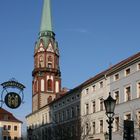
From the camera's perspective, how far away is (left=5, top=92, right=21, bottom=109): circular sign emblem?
2658 centimetres

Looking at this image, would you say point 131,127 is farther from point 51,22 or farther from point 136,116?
point 51,22

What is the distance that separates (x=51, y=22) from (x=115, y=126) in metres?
67.3

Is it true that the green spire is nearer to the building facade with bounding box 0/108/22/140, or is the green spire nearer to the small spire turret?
the small spire turret

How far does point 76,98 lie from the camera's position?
73312 millimetres

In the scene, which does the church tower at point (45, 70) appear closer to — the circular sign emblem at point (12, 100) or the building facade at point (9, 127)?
the building facade at point (9, 127)

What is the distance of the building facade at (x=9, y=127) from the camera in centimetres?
11518

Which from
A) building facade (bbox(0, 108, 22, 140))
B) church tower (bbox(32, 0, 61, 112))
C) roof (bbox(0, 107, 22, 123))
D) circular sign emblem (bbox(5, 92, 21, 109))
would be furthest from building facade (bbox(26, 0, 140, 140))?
circular sign emblem (bbox(5, 92, 21, 109))

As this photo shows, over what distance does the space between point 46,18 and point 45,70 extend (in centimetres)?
1803

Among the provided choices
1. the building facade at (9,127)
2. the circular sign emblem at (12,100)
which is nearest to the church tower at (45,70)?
the building facade at (9,127)

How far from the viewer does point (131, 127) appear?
18.8m

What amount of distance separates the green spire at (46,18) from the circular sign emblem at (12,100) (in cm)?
9186

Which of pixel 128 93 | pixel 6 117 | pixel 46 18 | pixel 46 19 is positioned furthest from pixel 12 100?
pixel 46 18

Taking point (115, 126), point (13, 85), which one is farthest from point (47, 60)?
point (13, 85)

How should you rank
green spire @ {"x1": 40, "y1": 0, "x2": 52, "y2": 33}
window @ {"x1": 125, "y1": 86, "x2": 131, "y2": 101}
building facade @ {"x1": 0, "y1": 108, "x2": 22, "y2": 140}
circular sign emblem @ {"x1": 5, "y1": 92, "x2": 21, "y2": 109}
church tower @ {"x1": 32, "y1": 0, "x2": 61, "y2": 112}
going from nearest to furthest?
circular sign emblem @ {"x1": 5, "y1": 92, "x2": 21, "y2": 109} → window @ {"x1": 125, "y1": 86, "x2": 131, "y2": 101} → church tower @ {"x1": 32, "y1": 0, "x2": 61, "y2": 112} → building facade @ {"x1": 0, "y1": 108, "x2": 22, "y2": 140} → green spire @ {"x1": 40, "y1": 0, "x2": 52, "y2": 33}
